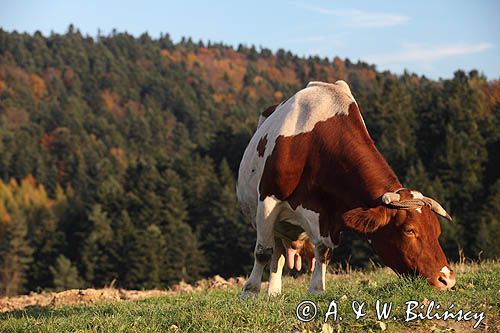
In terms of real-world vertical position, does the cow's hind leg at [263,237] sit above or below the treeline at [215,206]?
above

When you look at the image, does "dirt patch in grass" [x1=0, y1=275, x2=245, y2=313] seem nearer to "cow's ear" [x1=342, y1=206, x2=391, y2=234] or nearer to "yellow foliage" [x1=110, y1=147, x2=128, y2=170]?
"cow's ear" [x1=342, y1=206, x2=391, y2=234]

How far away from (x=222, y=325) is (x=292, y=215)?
2803mm

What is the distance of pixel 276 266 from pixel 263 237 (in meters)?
0.99

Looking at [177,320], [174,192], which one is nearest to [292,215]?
[177,320]

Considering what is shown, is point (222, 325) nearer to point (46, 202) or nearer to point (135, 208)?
point (135, 208)

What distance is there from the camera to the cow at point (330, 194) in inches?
302

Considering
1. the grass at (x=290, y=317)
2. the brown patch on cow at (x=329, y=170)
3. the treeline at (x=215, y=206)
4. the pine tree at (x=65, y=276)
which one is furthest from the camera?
the pine tree at (x=65, y=276)

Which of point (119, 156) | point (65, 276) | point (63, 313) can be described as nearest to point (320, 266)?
point (63, 313)

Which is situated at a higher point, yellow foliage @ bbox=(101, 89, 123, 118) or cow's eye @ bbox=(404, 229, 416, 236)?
cow's eye @ bbox=(404, 229, 416, 236)

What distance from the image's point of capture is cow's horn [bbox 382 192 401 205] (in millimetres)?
7527

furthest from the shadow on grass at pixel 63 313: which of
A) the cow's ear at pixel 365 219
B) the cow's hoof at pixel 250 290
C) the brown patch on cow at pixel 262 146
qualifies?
the cow's ear at pixel 365 219

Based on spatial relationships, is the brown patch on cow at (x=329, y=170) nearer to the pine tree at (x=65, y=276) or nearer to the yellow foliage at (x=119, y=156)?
the pine tree at (x=65, y=276)

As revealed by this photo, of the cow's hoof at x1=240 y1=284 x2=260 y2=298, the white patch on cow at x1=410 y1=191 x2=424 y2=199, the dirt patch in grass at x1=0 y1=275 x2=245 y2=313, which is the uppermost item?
the white patch on cow at x1=410 y1=191 x2=424 y2=199

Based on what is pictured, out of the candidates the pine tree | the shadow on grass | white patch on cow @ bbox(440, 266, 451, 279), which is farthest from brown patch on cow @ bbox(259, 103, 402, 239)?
the pine tree
